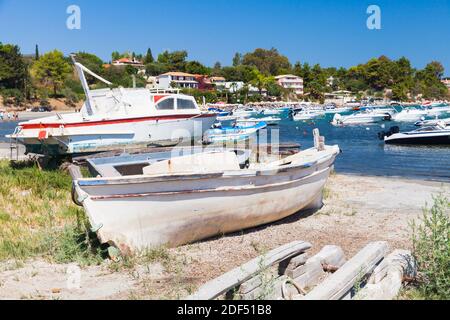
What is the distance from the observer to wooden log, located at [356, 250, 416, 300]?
5551mm

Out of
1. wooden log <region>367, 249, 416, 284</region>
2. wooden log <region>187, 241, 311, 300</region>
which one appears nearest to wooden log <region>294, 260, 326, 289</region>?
wooden log <region>187, 241, 311, 300</region>

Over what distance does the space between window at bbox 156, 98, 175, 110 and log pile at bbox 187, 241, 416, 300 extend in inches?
515

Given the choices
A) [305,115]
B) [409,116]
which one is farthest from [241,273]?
[305,115]

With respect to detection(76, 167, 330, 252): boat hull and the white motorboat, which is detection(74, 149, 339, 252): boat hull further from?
the white motorboat

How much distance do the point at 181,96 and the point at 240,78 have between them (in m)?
143

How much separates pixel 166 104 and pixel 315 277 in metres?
13.8

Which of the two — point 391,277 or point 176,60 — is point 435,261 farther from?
point 176,60

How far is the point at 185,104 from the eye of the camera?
20.4m

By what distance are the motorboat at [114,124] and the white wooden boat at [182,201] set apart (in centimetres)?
821

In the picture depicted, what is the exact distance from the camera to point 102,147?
57.3 ft

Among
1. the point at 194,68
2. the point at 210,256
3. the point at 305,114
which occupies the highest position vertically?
the point at 194,68

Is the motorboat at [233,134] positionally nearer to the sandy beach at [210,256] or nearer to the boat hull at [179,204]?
the sandy beach at [210,256]

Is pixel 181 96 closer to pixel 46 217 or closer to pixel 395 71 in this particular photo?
pixel 46 217
